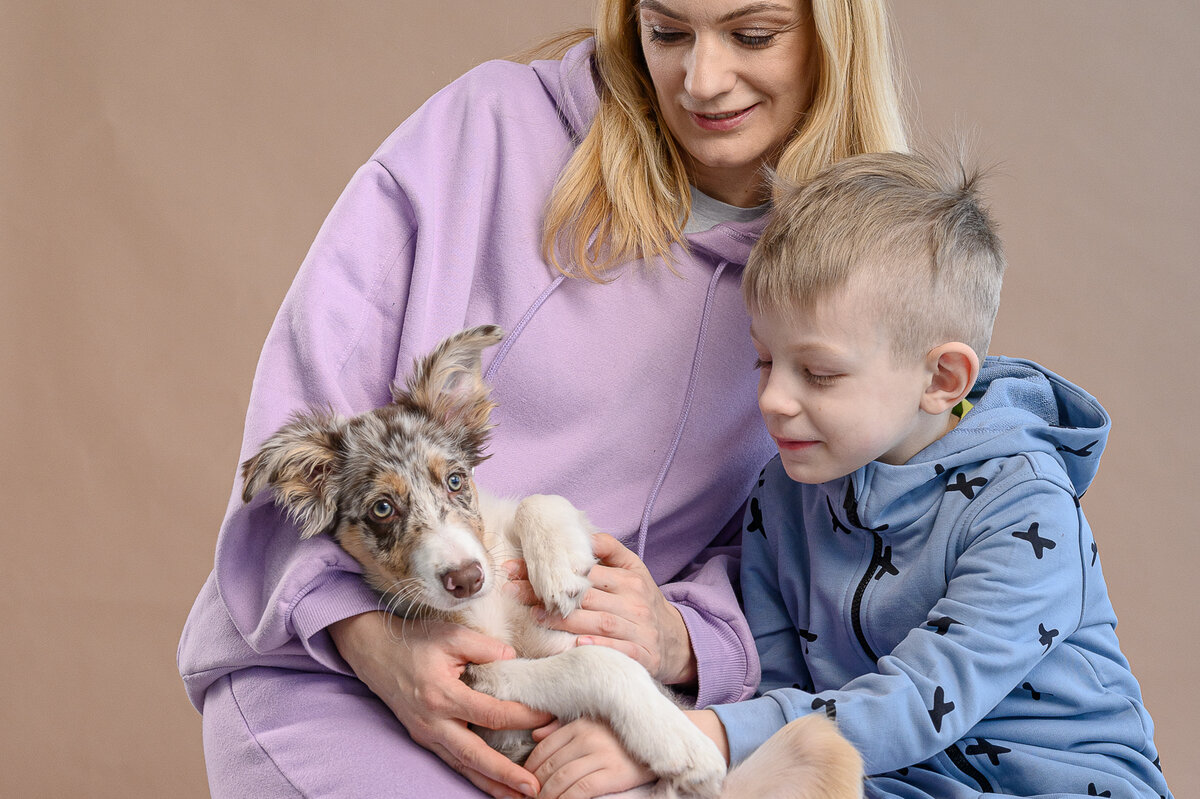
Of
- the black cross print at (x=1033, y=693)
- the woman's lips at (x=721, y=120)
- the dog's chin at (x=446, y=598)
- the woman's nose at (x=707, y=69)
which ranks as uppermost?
the woman's nose at (x=707, y=69)

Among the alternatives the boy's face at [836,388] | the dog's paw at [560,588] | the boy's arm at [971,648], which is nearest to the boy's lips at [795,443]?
the boy's face at [836,388]

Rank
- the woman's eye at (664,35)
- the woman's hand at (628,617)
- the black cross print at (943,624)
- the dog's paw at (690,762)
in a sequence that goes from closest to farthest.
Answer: the dog's paw at (690,762)
the black cross print at (943,624)
the woman's hand at (628,617)
the woman's eye at (664,35)

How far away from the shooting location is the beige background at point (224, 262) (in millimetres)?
3561

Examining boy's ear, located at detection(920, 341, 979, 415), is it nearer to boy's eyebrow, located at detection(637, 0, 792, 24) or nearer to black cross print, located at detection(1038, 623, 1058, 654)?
black cross print, located at detection(1038, 623, 1058, 654)

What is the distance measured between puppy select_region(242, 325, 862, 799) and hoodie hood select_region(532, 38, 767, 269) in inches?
25.0

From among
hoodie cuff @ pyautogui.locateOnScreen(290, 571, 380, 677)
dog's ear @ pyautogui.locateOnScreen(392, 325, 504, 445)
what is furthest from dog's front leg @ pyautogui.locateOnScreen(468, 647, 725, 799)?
dog's ear @ pyautogui.locateOnScreen(392, 325, 504, 445)

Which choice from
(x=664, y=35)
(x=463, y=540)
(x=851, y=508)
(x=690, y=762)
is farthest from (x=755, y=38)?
(x=690, y=762)

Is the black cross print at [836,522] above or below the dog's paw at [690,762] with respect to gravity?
above

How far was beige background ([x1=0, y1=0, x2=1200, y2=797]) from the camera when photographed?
140 inches

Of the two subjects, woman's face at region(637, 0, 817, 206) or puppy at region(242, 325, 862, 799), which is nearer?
puppy at region(242, 325, 862, 799)

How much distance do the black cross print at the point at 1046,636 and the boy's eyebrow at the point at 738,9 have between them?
4.13 ft

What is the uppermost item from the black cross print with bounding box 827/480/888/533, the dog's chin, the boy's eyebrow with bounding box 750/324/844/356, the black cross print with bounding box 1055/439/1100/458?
the boy's eyebrow with bounding box 750/324/844/356

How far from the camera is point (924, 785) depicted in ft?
6.46

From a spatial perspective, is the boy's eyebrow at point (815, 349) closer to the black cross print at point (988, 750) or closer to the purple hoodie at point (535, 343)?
the purple hoodie at point (535, 343)
